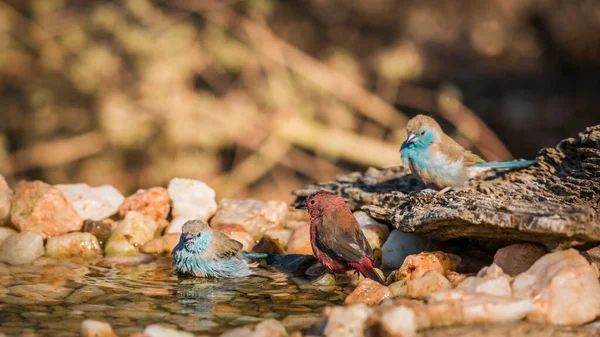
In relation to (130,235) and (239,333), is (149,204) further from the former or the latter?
(239,333)

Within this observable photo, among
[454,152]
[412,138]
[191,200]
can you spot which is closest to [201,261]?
[191,200]

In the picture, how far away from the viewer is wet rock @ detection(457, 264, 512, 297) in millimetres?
3422

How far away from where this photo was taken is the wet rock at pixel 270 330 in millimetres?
3143

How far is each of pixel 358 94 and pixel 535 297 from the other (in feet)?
22.3

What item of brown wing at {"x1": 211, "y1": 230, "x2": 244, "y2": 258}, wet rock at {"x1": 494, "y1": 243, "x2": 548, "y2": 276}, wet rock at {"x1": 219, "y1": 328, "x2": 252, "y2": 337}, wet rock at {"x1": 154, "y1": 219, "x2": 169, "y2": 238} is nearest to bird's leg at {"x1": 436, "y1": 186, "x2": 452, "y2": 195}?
wet rock at {"x1": 494, "y1": 243, "x2": 548, "y2": 276}

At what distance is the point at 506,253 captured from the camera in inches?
159

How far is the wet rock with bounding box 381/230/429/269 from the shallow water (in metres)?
0.56

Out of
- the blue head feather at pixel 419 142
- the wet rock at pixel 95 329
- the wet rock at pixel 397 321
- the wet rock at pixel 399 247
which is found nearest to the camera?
the wet rock at pixel 397 321

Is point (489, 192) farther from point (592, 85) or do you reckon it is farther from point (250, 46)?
point (592, 85)

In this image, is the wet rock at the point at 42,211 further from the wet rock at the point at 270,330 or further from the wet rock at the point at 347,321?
the wet rock at the point at 347,321

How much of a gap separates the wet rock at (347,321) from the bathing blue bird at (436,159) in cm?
182

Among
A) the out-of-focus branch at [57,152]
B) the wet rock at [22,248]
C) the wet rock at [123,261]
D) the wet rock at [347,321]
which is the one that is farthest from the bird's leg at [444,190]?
the out-of-focus branch at [57,152]

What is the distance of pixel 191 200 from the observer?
18.7 ft

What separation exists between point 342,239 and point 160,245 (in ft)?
5.03
